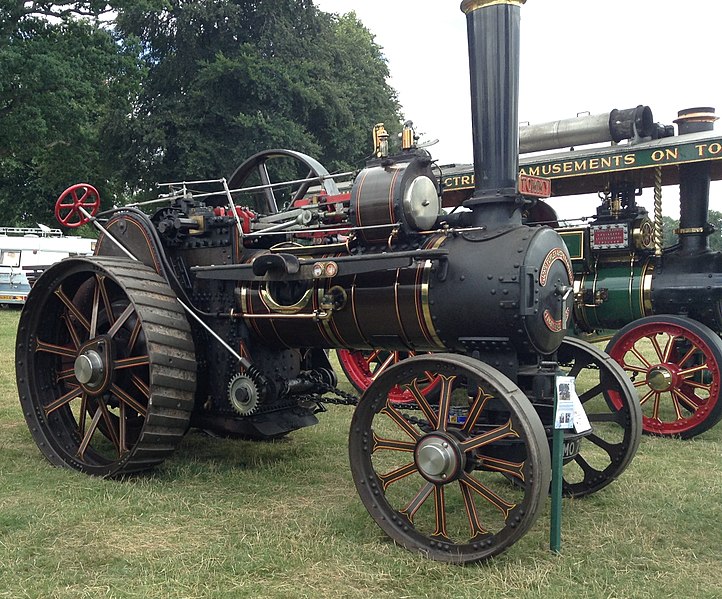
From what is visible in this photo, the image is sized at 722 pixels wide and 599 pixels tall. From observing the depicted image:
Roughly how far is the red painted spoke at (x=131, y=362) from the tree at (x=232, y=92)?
14.5 metres

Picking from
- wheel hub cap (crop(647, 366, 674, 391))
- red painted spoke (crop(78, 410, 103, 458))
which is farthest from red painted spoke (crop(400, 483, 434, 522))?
wheel hub cap (crop(647, 366, 674, 391))

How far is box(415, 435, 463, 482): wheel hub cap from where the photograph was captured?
2.96 m

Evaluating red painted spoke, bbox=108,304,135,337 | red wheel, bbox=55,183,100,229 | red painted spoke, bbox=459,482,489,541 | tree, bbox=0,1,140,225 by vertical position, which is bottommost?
red painted spoke, bbox=459,482,489,541

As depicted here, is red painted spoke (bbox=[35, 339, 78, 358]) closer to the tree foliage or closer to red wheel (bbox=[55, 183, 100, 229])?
red wheel (bbox=[55, 183, 100, 229])

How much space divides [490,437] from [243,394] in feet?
5.33

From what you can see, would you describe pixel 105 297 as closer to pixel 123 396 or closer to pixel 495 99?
pixel 123 396

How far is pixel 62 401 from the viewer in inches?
170

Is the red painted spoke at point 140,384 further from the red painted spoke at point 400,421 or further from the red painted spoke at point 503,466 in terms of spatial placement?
the red painted spoke at point 503,466

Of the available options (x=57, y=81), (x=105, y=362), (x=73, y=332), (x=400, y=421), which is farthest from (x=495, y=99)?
(x=57, y=81)

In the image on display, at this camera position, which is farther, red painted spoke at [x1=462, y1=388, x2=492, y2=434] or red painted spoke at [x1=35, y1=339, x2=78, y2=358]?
red painted spoke at [x1=35, y1=339, x2=78, y2=358]

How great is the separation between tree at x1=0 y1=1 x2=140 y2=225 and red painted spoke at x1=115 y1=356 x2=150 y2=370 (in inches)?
507

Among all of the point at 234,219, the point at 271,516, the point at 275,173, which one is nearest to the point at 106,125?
the point at 275,173

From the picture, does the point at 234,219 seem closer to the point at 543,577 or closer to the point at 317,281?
the point at 317,281

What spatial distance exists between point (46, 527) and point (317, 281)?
174 centimetres
